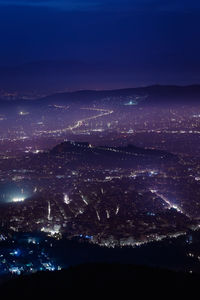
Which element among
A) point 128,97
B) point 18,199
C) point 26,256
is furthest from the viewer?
point 128,97

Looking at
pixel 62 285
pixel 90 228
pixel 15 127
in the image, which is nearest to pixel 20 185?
pixel 90 228

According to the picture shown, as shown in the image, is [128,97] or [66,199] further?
[128,97]

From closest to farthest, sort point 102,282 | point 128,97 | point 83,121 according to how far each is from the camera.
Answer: point 102,282 < point 83,121 < point 128,97

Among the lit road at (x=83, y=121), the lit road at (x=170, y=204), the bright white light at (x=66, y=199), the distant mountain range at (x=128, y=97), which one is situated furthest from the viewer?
the distant mountain range at (x=128, y=97)

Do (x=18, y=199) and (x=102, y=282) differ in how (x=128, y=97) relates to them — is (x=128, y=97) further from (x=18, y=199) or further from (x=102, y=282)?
(x=102, y=282)

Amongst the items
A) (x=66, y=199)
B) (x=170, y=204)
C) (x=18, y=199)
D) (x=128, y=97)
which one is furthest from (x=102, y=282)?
(x=128, y=97)

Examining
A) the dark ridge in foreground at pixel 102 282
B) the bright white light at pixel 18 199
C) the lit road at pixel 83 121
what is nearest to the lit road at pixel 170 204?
the bright white light at pixel 18 199

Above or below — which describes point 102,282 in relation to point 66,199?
above

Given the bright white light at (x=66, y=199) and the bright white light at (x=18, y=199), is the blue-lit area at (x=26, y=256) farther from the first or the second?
the bright white light at (x=18, y=199)

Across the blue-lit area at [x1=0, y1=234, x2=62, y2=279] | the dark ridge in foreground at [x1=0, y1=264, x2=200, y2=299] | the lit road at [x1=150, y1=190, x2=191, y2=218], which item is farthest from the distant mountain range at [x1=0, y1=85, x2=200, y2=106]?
the dark ridge in foreground at [x1=0, y1=264, x2=200, y2=299]
